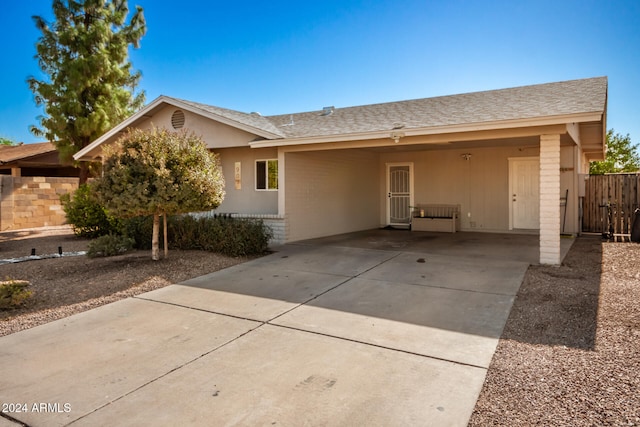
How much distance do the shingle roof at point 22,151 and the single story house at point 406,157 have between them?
8.81 m

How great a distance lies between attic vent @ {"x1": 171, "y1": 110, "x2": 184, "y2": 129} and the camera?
12656mm

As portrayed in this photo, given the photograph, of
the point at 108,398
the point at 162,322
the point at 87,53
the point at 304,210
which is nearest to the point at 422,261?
the point at 304,210

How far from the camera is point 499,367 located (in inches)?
144

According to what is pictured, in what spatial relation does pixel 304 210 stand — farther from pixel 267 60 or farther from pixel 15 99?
pixel 15 99

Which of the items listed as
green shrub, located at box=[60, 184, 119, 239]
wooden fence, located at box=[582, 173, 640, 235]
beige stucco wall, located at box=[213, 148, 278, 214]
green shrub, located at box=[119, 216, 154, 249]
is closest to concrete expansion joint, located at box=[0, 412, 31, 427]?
green shrub, located at box=[119, 216, 154, 249]

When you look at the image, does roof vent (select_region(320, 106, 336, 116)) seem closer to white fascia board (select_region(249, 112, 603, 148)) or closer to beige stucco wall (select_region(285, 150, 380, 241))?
beige stucco wall (select_region(285, 150, 380, 241))

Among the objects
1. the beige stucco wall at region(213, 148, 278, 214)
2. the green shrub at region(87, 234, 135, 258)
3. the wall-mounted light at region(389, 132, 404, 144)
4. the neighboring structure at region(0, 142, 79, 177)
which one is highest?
the neighboring structure at region(0, 142, 79, 177)

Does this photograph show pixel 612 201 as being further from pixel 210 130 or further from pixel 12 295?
pixel 12 295

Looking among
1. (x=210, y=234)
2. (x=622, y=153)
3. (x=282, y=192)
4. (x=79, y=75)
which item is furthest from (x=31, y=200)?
(x=622, y=153)

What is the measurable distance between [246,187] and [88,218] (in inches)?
198

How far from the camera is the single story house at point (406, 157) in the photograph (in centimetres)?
835

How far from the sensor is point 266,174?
1221cm

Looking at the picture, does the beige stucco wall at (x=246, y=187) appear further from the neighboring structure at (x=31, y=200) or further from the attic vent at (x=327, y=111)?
the neighboring structure at (x=31, y=200)

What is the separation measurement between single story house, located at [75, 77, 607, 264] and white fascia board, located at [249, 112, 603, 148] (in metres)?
0.02
